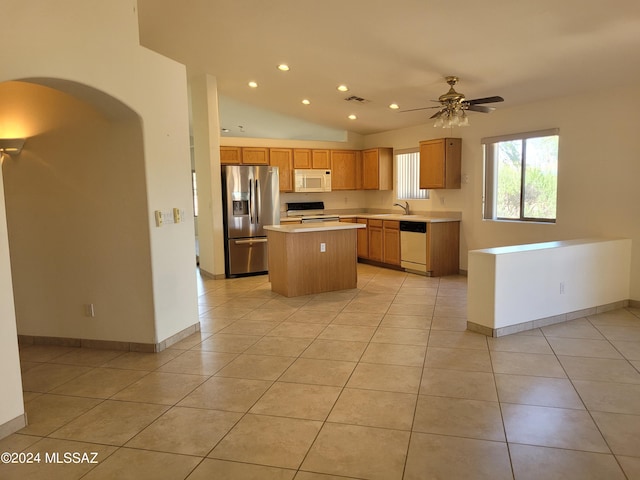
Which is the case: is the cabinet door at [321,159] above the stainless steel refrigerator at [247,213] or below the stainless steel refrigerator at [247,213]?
above

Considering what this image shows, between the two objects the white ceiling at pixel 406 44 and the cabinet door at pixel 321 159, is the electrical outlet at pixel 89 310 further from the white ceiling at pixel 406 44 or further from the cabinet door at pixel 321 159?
the cabinet door at pixel 321 159

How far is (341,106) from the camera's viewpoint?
7246 mm

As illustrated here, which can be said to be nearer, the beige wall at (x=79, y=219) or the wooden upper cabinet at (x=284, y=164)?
the beige wall at (x=79, y=219)

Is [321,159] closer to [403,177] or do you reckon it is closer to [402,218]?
[403,177]

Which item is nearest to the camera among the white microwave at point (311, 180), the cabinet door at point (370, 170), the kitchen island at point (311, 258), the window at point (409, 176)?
the kitchen island at point (311, 258)

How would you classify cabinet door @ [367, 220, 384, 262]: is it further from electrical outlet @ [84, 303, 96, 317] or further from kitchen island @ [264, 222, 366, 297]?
electrical outlet @ [84, 303, 96, 317]

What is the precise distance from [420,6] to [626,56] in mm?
2080

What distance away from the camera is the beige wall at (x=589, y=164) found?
481 centimetres

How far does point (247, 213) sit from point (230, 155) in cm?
125

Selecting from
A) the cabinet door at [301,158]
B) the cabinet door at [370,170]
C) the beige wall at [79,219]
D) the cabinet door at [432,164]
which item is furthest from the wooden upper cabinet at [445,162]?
the beige wall at [79,219]

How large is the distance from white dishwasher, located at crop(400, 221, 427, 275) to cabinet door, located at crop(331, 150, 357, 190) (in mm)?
1885

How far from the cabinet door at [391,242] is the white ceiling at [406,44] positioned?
2.00 m

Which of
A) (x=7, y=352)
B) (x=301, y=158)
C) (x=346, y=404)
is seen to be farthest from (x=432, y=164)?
(x=7, y=352)

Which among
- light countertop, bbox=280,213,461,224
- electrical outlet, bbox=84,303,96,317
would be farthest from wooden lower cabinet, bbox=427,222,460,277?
electrical outlet, bbox=84,303,96,317
